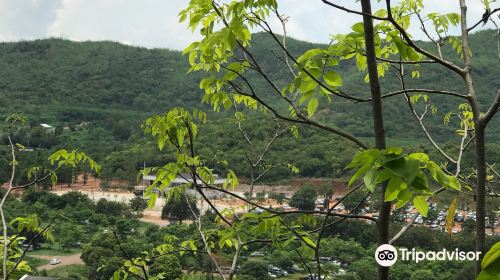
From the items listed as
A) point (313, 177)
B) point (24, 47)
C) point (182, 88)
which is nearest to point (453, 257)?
point (313, 177)

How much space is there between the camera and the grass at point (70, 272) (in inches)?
915

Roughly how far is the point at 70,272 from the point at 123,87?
58102mm

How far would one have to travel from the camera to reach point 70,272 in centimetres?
2411

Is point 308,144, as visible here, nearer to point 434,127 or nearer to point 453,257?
point 434,127

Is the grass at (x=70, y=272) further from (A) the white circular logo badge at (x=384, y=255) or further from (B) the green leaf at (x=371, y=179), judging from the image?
(B) the green leaf at (x=371, y=179)

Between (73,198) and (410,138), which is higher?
(410,138)

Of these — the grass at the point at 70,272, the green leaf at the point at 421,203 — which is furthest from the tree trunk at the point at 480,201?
the grass at the point at 70,272

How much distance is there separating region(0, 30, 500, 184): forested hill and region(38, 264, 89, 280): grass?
18.0 meters

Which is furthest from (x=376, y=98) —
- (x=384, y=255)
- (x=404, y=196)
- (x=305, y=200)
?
(x=305, y=200)

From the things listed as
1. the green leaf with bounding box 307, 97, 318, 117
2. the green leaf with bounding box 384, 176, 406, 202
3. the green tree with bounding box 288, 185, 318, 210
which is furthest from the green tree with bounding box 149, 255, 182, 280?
the green tree with bounding box 288, 185, 318, 210

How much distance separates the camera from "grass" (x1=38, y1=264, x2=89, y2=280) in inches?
915

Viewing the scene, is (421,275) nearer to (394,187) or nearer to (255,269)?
(255,269)

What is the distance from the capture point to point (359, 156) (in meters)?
0.96

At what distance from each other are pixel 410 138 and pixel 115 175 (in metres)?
30.5
